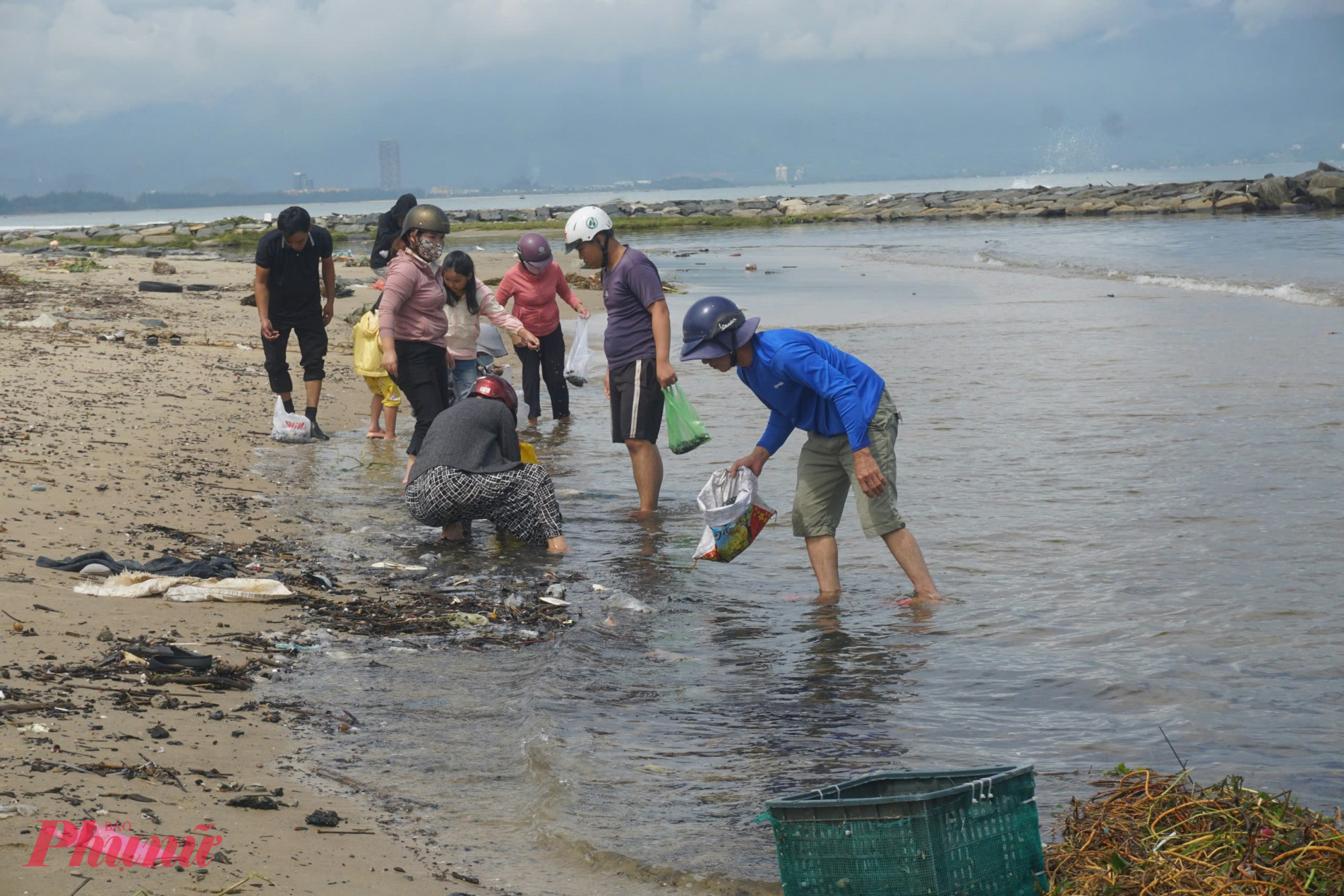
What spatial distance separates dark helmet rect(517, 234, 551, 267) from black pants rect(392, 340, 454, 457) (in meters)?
2.24

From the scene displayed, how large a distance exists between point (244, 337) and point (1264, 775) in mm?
14325

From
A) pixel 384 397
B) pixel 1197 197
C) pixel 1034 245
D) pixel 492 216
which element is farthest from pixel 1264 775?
pixel 492 216

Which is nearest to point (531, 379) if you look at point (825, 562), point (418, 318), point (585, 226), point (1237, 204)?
point (418, 318)

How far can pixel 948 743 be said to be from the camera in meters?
4.55

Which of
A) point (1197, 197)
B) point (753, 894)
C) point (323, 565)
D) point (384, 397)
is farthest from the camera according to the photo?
point (1197, 197)

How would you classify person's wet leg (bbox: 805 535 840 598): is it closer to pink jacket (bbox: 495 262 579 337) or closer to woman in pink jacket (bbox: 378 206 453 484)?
woman in pink jacket (bbox: 378 206 453 484)

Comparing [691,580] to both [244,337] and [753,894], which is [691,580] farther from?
[244,337]

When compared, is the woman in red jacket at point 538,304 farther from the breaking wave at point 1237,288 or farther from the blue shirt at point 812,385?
the breaking wave at point 1237,288

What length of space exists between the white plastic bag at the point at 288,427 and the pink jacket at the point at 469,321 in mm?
2173

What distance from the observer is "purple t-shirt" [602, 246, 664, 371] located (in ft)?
25.2

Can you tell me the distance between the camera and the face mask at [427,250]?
26.3 ft

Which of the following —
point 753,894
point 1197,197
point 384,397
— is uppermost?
point 1197,197

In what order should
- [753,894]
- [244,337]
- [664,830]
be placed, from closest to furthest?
[753,894], [664,830], [244,337]

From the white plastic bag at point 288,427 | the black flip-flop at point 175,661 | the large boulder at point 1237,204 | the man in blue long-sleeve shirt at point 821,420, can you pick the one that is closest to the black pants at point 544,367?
the white plastic bag at point 288,427
